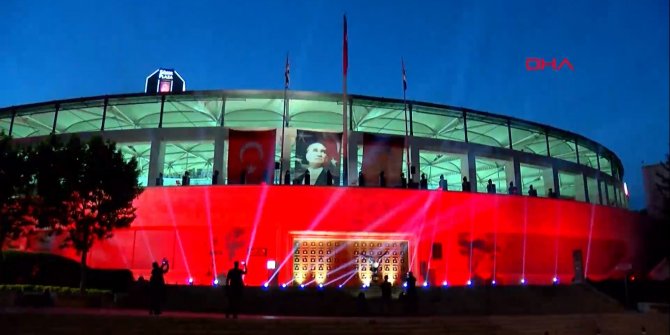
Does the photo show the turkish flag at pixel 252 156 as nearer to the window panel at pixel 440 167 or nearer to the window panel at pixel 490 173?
the window panel at pixel 440 167

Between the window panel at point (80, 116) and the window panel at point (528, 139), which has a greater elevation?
the window panel at point (80, 116)

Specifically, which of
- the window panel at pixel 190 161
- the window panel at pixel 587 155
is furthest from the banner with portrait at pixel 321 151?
the window panel at pixel 587 155

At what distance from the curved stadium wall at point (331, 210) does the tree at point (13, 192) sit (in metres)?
7.16

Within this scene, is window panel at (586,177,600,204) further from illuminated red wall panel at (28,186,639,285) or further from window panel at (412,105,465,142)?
illuminated red wall panel at (28,186,639,285)

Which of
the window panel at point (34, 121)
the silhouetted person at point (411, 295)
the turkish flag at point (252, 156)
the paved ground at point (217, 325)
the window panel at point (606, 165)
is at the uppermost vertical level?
the window panel at point (34, 121)

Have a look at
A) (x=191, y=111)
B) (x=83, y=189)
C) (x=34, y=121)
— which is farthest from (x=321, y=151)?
(x=34, y=121)

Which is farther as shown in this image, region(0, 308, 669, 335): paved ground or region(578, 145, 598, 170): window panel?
region(578, 145, 598, 170): window panel

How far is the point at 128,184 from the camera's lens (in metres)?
20.3

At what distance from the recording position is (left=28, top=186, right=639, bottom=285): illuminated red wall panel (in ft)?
82.6

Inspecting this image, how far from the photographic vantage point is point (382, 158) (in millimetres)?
27391

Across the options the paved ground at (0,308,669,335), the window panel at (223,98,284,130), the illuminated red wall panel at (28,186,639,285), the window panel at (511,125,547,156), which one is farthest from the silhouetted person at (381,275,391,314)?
the window panel at (511,125,547,156)

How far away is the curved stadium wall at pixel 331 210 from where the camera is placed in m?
25.3

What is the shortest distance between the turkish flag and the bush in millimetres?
7681

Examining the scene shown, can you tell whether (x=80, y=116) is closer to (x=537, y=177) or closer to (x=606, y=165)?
(x=537, y=177)
